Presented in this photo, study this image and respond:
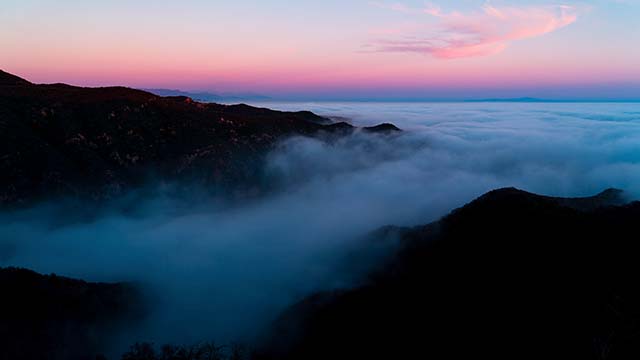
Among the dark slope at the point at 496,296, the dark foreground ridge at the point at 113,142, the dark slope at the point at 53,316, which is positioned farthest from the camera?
the dark foreground ridge at the point at 113,142

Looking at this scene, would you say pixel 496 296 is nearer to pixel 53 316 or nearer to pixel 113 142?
pixel 53 316

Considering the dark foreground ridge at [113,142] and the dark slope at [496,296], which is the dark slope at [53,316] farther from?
the dark foreground ridge at [113,142]

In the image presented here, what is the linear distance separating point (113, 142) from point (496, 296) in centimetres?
11752

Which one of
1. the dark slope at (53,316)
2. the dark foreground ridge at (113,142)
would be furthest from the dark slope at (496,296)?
the dark foreground ridge at (113,142)

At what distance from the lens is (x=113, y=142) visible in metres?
137

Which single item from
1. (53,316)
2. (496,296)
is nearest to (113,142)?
(53,316)

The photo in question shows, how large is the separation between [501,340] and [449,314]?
803 cm

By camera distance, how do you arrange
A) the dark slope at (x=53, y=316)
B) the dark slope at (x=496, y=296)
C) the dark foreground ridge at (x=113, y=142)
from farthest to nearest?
1. the dark foreground ridge at (x=113, y=142)
2. the dark slope at (x=53, y=316)
3. the dark slope at (x=496, y=296)

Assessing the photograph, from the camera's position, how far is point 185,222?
507 feet

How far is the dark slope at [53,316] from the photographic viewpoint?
5366 cm

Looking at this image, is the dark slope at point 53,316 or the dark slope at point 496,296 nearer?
the dark slope at point 496,296

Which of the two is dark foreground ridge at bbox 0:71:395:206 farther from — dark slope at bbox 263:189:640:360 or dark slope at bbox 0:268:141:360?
dark slope at bbox 263:189:640:360

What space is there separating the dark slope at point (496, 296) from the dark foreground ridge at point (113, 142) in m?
82.9

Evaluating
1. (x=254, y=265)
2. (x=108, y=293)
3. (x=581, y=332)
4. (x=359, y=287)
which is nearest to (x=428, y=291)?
(x=359, y=287)
